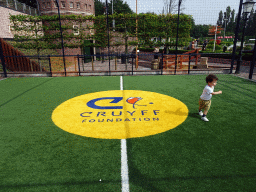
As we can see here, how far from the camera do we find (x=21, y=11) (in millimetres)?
26906

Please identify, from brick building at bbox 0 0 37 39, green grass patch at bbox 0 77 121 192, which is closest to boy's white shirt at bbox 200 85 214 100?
green grass patch at bbox 0 77 121 192

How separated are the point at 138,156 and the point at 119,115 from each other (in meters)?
2.25

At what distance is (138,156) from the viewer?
12.4ft

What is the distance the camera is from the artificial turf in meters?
3.04

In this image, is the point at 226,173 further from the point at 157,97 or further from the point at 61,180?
the point at 157,97

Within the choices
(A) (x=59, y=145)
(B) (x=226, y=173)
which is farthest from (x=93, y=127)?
(B) (x=226, y=173)

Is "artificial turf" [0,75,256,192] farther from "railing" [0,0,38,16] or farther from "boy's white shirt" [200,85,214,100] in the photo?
"railing" [0,0,38,16]

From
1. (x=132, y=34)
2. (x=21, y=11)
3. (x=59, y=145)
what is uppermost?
(x=21, y=11)

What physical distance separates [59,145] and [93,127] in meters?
1.10

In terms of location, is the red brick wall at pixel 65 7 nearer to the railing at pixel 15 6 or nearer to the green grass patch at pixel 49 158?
the railing at pixel 15 6

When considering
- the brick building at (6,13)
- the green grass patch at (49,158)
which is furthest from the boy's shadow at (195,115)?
the brick building at (6,13)

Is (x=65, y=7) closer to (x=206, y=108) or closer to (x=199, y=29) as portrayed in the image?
(x=199, y=29)

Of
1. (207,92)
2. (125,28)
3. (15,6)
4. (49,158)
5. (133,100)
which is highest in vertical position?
(15,6)

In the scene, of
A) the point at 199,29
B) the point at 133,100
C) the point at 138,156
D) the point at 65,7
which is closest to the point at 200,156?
the point at 138,156
